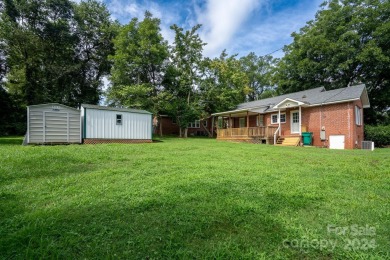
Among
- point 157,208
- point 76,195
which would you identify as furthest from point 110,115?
point 157,208

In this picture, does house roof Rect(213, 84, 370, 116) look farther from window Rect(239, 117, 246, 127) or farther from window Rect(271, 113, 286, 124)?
window Rect(239, 117, 246, 127)

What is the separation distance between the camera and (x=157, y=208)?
2959 mm

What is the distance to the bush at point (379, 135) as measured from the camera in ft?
48.9

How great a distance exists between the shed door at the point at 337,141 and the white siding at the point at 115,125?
12890mm

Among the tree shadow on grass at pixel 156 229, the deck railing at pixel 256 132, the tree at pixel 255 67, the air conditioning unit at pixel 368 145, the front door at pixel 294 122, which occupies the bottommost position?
the tree shadow on grass at pixel 156 229

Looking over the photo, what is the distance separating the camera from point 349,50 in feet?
64.7

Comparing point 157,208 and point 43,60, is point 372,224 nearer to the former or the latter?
point 157,208

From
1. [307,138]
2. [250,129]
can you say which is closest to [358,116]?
[307,138]

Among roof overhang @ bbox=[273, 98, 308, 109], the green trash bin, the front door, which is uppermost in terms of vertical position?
roof overhang @ bbox=[273, 98, 308, 109]

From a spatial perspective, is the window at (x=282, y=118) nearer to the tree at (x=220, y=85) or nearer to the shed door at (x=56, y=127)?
the tree at (x=220, y=85)

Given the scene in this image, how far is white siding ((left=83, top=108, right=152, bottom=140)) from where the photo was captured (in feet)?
42.2

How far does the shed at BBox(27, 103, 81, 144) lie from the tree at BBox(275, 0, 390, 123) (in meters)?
22.7

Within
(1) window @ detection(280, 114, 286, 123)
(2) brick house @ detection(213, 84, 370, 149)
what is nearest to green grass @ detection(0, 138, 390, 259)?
(2) brick house @ detection(213, 84, 370, 149)

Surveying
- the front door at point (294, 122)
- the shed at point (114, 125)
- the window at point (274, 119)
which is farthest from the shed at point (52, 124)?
the front door at point (294, 122)
